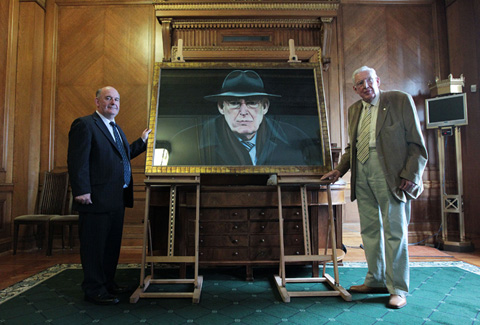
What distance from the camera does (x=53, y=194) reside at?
4.35 meters

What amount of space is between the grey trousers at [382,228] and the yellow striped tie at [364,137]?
5 centimetres

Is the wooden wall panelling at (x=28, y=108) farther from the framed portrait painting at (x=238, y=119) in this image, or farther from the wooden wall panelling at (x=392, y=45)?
the wooden wall panelling at (x=392, y=45)

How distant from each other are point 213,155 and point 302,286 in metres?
1.35

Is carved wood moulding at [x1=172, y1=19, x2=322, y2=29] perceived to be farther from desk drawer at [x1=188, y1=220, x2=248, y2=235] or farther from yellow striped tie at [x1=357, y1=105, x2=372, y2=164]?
desk drawer at [x1=188, y1=220, x2=248, y2=235]

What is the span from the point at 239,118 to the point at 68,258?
8.74 ft

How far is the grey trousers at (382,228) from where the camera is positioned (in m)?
2.26

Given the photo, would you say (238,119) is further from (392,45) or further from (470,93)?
(470,93)

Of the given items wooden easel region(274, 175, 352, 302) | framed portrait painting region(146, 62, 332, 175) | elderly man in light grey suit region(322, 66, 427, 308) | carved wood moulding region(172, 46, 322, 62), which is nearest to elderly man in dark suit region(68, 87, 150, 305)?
framed portrait painting region(146, 62, 332, 175)

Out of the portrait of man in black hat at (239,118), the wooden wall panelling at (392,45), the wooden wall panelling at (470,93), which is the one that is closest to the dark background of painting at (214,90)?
the portrait of man in black hat at (239,118)

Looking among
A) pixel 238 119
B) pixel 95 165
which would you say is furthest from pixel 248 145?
pixel 95 165

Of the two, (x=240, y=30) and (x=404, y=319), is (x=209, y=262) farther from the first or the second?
(x=240, y=30)

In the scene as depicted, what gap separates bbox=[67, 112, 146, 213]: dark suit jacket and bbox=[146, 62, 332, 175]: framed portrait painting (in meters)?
0.34

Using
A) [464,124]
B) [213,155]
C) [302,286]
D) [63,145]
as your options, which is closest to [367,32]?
[464,124]

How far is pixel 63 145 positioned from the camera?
463 cm
